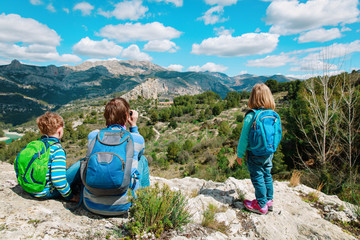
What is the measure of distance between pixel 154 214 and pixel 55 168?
1.33 metres

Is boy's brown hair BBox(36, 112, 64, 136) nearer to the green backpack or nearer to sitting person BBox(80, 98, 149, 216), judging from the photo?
the green backpack

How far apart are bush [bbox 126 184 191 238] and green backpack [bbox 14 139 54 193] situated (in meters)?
1.20

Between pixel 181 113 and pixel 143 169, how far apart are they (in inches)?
1955

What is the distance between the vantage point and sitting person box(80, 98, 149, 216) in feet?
6.27

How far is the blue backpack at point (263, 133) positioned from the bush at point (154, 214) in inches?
49.5

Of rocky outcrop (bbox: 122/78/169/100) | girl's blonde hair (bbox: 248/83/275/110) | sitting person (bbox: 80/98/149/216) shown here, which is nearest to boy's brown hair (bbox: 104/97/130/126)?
sitting person (bbox: 80/98/149/216)

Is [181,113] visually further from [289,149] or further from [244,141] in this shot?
[244,141]

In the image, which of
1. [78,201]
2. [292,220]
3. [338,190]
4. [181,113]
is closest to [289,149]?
[338,190]

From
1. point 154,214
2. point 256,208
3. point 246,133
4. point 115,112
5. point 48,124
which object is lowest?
point 256,208

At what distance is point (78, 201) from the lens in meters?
2.53

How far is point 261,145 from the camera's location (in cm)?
245

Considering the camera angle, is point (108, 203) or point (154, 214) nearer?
point (154, 214)

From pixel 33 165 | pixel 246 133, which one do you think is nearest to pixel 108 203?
pixel 33 165

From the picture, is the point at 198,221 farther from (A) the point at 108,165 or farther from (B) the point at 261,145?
(A) the point at 108,165
